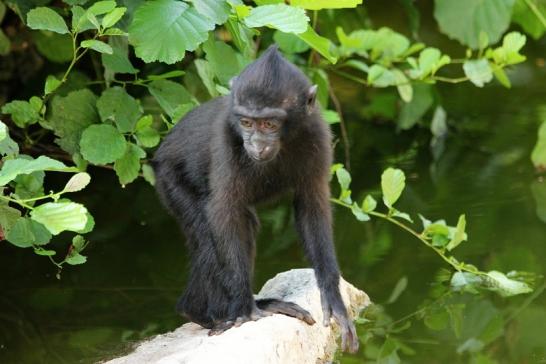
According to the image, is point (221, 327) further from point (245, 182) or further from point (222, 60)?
point (222, 60)

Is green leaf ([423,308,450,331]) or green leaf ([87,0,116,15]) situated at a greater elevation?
green leaf ([87,0,116,15])

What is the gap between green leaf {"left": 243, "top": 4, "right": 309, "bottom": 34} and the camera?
4.87m

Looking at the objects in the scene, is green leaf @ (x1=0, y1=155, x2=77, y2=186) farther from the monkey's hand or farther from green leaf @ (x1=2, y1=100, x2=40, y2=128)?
green leaf @ (x1=2, y1=100, x2=40, y2=128)

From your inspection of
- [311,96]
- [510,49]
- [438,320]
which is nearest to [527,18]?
[510,49]

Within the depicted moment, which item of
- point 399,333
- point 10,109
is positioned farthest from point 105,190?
point 399,333

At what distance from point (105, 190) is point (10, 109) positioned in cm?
297

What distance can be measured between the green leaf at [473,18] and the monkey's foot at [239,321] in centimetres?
473

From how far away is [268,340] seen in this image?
4949mm

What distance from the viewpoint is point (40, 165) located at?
404cm

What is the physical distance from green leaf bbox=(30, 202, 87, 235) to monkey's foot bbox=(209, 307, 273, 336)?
1472mm

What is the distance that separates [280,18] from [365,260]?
9.94 feet

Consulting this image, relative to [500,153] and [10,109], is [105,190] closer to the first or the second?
[10,109]

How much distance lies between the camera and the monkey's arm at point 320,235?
5426mm

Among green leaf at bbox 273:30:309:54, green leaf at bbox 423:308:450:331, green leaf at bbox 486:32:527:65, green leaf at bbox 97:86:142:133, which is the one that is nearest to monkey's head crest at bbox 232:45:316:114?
green leaf at bbox 97:86:142:133
